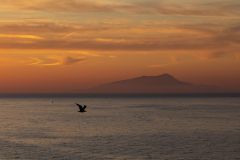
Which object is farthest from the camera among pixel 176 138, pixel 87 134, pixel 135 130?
pixel 135 130

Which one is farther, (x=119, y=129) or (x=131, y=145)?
(x=119, y=129)

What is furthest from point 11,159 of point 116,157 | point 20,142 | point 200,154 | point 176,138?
point 176,138

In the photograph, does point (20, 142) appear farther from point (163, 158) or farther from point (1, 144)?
point (163, 158)

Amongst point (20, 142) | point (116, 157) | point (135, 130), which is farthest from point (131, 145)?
point (135, 130)

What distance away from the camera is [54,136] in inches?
3467

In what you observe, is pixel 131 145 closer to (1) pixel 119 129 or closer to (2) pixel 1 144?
(2) pixel 1 144

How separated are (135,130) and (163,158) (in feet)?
121

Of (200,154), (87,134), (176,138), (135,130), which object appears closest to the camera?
(200,154)

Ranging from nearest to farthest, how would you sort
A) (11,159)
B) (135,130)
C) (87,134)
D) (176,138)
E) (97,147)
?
(11,159), (97,147), (176,138), (87,134), (135,130)

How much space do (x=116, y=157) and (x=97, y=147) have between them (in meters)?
9.73

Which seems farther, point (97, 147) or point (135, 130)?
point (135, 130)

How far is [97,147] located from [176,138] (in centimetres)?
1666

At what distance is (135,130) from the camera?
99.1m

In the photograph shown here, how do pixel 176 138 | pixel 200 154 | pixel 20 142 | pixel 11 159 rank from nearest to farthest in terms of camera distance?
pixel 11 159 < pixel 200 154 < pixel 20 142 < pixel 176 138
